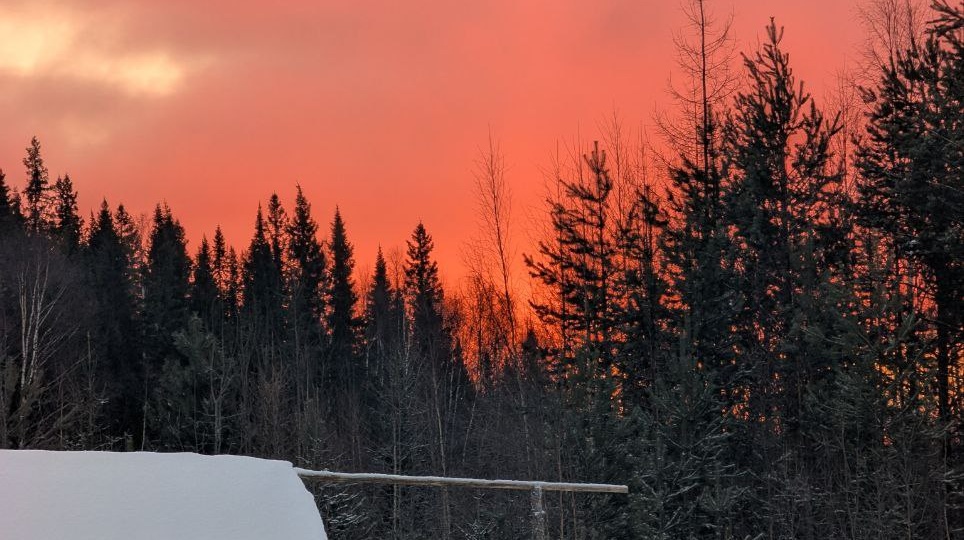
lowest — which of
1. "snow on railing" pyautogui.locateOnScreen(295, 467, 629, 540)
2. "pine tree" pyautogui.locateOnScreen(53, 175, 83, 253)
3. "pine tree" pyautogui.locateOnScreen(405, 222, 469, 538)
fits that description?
"snow on railing" pyautogui.locateOnScreen(295, 467, 629, 540)

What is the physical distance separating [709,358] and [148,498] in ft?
60.6

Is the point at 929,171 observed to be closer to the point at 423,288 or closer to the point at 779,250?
the point at 779,250

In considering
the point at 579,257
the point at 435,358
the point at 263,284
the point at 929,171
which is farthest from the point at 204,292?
the point at 929,171

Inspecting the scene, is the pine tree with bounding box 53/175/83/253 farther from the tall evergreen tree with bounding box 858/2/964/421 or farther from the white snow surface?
the white snow surface

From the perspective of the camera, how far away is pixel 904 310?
792 inches

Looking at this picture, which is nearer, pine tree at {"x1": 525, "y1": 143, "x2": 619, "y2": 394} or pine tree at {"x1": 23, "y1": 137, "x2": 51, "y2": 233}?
pine tree at {"x1": 525, "y1": 143, "x2": 619, "y2": 394}

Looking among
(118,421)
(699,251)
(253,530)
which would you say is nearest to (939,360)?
(699,251)

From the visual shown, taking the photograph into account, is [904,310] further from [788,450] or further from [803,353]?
[788,450]

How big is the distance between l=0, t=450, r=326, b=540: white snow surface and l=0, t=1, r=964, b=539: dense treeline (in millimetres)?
12791

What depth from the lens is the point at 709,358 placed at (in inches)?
806

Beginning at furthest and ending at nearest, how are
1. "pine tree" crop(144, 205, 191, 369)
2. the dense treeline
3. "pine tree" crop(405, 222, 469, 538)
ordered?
"pine tree" crop(144, 205, 191, 369)
"pine tree" crop(405, 222, 469, 538)
the dense treeline

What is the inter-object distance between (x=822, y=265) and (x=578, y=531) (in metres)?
10.1

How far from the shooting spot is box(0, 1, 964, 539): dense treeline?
16578mm

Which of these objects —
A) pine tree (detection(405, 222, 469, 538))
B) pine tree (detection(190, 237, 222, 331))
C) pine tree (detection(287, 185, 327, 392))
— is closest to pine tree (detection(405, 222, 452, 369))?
pine tree (detection(405, 222, 469, 538))
